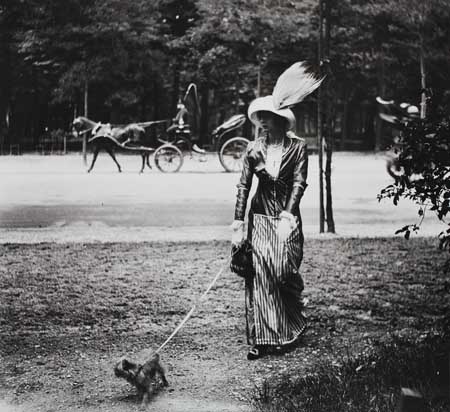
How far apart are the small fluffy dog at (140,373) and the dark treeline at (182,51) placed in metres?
5.90

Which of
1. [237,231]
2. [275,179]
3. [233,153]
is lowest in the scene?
[237,231]

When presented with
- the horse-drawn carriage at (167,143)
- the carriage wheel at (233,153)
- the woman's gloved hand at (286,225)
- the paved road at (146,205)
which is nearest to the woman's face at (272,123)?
the woman's gloved hand at (286,225)

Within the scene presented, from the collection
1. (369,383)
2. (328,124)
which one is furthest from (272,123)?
(328,124)

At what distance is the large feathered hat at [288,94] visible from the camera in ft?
15.6

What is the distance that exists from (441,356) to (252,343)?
1286 mm

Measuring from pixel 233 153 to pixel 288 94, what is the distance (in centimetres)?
1568

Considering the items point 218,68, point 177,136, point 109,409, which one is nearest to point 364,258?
point 109,409

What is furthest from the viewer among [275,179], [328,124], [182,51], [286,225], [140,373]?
[182,51]

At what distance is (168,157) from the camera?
20484 millimetres

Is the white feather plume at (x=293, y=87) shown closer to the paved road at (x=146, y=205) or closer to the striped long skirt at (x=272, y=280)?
the striped long skirt at (x=272, y=280)

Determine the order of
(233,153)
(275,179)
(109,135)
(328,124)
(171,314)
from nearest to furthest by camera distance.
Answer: (275,179) < (171,314) < (328,124) < (109,135) < (233,153)

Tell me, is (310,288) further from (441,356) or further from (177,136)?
(177,136)

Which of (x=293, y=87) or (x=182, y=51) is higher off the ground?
(x=182, y=51)

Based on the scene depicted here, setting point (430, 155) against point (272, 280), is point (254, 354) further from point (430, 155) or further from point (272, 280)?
point (430, 155)
